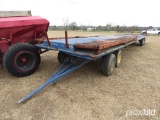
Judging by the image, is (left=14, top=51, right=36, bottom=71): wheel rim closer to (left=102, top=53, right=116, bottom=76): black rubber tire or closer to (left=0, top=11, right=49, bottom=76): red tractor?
(left=0, top=11, right=49, bottom=76): red tractor

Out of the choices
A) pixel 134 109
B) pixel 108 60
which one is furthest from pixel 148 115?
pixel 108 60

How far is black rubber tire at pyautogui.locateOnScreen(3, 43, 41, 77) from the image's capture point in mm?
3443

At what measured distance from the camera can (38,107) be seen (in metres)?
2.66

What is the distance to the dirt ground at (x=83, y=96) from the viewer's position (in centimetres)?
249

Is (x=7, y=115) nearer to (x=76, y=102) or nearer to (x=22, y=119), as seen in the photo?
(x=22, y=119)

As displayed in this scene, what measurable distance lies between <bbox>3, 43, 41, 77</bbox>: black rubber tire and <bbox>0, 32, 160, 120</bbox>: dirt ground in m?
0.20

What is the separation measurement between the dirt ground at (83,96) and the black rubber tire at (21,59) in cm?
20

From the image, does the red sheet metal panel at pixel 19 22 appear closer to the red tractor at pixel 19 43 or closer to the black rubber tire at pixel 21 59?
the red tractor at pixel 19 43

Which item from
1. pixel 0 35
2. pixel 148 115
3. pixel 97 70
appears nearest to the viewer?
pixel 148 115

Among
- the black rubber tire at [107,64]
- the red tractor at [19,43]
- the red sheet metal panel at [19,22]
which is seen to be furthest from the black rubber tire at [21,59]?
the black rubber tire at [107,64]

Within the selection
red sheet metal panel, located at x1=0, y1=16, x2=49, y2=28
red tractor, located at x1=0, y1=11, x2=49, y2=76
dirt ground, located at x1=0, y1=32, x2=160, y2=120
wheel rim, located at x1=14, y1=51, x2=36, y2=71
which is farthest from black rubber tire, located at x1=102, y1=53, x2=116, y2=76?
red sheet metal panel, located at x1=0, y1=16, x2=49, y2=28

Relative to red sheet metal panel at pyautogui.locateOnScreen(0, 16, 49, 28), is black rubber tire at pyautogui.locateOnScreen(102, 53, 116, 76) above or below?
below

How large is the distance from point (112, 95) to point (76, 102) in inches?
31.6

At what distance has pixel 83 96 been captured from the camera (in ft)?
9.96
